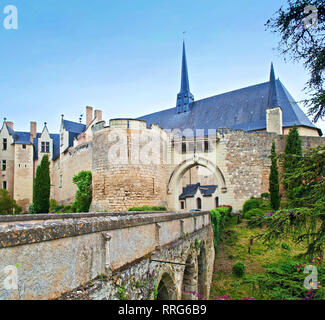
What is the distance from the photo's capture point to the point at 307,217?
4.18 m

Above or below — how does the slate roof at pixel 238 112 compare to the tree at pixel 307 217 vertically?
above

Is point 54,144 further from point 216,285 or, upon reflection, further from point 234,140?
point 216,285

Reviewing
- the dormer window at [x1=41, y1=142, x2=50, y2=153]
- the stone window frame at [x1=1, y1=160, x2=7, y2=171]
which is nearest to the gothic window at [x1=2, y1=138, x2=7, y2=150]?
the stone window frame at [x1=1, y1=160, x2=7, y2=171]

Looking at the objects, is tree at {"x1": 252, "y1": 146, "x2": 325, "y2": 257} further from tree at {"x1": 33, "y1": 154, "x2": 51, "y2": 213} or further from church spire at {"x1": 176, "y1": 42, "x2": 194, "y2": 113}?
church spire at {"x1": 176, "y1": 42, "x2": 194, "y2": 113}

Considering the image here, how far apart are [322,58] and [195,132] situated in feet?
83.8

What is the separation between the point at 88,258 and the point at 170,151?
21055 mm

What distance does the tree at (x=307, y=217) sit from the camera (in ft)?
13.5

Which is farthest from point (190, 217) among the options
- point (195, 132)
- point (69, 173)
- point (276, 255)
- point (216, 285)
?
point (69, 173)

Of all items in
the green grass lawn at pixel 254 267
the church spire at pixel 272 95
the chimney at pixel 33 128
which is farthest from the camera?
the chimney at pixel 33 128

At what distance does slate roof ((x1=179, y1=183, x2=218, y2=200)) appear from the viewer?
37938 mm

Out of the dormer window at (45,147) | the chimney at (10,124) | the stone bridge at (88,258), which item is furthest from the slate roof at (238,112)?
the stone bridge at (88,258)

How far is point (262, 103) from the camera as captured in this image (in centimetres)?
2827

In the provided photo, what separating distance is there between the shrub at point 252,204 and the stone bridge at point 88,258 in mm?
15007

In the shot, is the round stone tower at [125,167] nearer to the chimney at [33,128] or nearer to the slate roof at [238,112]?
the slate roof at [238,112]
